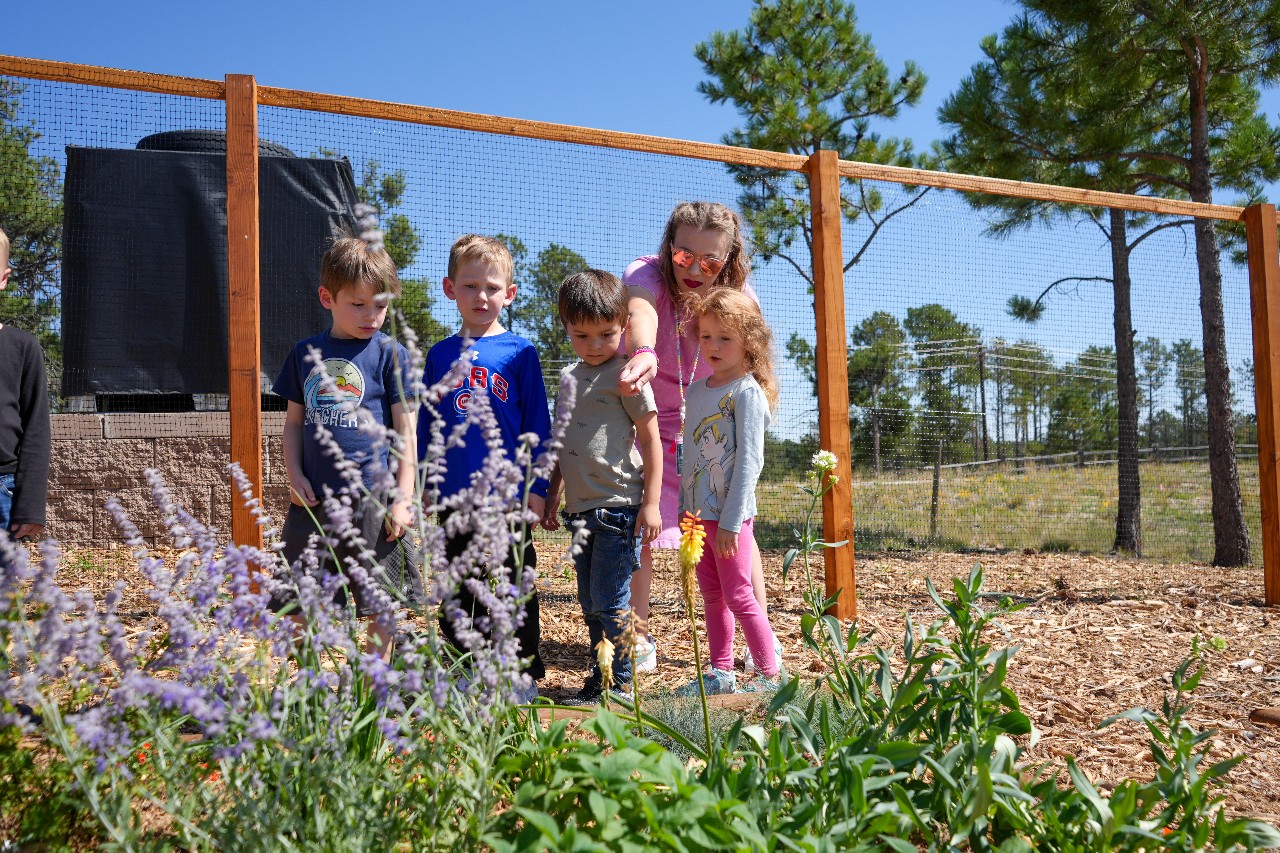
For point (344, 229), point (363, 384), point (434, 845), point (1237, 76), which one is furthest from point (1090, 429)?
point (434, 845)

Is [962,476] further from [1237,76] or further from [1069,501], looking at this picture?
[1237,76]

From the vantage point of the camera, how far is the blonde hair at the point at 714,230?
3.23 m

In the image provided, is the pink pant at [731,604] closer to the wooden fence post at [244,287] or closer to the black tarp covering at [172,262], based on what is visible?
the wooden fence post at [244,287]

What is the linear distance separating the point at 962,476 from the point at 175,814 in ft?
23.0

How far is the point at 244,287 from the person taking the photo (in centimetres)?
316

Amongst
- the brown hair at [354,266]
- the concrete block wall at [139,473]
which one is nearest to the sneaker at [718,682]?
the brown hair at [354,266]

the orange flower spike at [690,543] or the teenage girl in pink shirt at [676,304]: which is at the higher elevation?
the teenage girl in pink shirt at [676,304]

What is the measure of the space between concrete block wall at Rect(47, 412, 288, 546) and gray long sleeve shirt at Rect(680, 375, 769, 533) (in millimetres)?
3463

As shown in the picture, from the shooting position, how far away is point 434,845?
1.38 m

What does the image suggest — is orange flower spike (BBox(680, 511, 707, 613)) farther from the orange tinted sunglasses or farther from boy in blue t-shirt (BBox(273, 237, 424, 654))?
the orange tinted sunglasses

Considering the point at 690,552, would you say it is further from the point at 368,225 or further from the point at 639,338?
the point at 639,338

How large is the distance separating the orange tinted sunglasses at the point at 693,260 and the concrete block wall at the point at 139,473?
3.44 meters

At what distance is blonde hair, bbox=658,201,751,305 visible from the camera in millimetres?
3229

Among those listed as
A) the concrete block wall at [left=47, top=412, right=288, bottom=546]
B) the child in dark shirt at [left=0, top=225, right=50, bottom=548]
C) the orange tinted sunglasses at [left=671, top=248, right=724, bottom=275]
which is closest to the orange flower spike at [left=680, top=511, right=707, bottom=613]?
the orange tinted sunglasses at [left=671, top=248, right=724, bottom=275]
